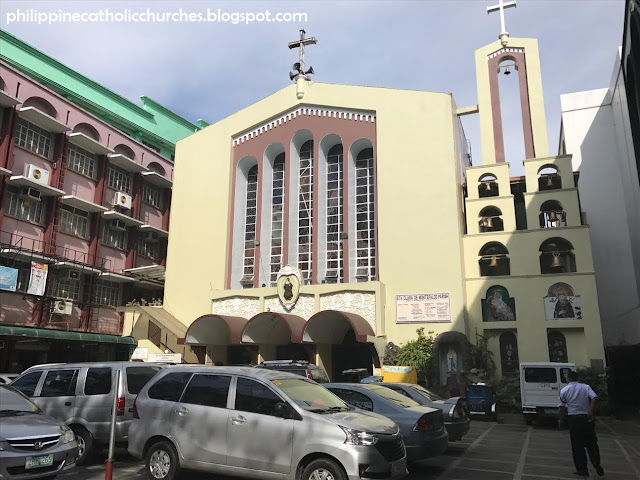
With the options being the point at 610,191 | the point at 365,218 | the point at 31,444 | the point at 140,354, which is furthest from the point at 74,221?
the point at 610,191

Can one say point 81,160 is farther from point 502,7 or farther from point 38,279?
point 502,7

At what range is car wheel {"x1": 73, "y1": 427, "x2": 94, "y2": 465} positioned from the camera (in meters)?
9.10

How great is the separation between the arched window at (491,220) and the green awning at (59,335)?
1830 cm

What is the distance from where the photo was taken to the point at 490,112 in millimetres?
24812

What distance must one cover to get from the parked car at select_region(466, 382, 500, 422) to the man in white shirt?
951 cm

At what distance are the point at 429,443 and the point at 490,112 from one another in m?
19.7

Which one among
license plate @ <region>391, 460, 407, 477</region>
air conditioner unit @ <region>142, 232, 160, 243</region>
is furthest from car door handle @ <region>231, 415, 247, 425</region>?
air conditioner unit @ <region>142, 232, 160, 243</region>

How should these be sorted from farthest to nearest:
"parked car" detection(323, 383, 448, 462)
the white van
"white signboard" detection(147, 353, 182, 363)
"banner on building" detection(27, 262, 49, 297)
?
"banner on building" detection(27, 262, 49, 297) → "white signboard" detection(147, 353, 182, 363) → the white van → "parked car" detection(323, 383, 448, 462)

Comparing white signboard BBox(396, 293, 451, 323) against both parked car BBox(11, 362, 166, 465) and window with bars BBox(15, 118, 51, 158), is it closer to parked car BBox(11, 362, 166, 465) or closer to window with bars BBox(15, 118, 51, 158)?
parked car BBox(11, 362, 166, 465)

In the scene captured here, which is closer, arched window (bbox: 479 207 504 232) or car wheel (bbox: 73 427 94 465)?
car wheel (bbox: 73 427 94 465)

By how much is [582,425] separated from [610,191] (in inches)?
933

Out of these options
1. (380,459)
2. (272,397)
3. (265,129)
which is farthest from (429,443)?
(265,129)

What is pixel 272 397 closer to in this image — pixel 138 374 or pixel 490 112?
pixel 138 374

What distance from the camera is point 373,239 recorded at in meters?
23.9
